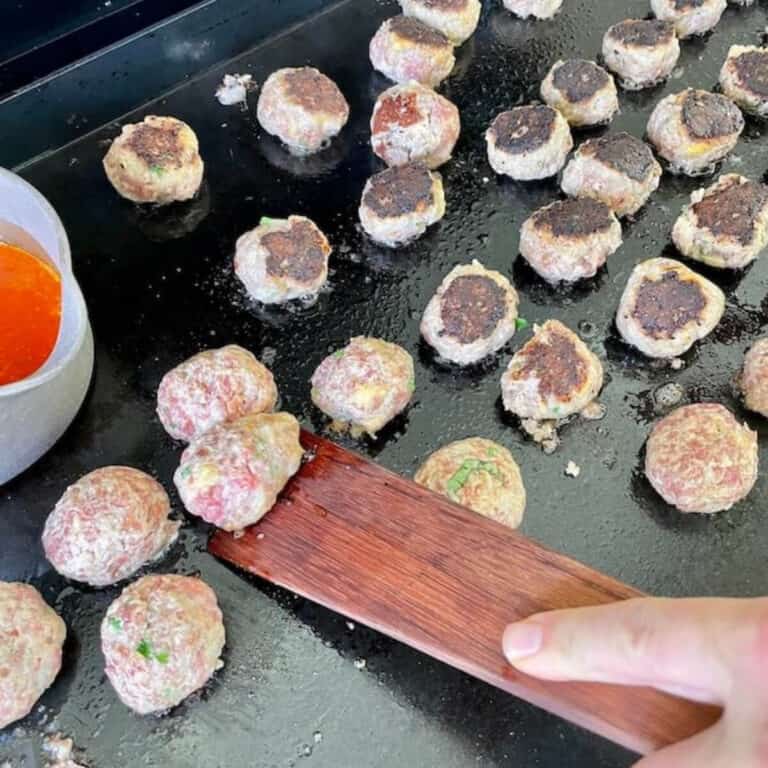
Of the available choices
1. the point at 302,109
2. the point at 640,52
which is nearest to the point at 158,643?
the point at 302,109

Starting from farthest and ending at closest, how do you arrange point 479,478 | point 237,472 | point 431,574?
point 479,478 < point 237,472 < point 431,574

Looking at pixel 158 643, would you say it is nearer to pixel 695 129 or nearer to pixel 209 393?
pixel 209 393

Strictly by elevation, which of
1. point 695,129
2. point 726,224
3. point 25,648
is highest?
point 695,129

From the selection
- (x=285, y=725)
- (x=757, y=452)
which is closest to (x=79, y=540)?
(x=285, y=725)

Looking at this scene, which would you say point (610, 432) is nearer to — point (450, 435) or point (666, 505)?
point (666, 505)

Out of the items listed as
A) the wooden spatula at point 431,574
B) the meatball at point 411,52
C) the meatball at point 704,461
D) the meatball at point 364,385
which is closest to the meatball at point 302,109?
the meatball at point 411,52

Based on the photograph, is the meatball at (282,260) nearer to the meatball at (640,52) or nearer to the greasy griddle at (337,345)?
the greasy griddle at (337,345)

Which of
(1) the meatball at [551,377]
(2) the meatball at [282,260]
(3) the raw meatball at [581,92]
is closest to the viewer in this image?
(1) the meatball at [551,377]
